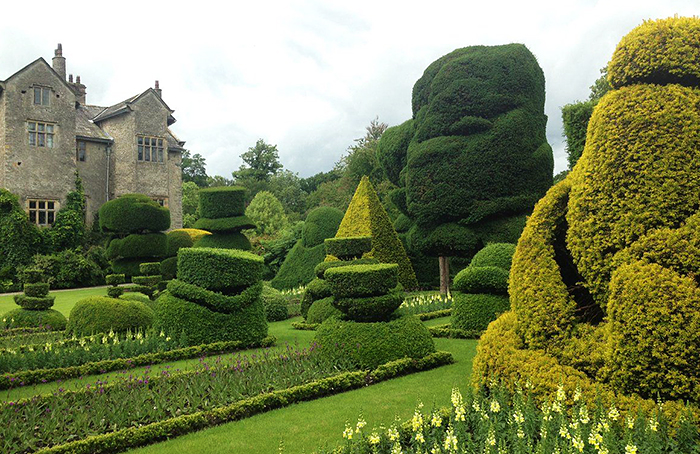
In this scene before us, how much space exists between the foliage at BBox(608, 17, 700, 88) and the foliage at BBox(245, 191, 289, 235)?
3839cm

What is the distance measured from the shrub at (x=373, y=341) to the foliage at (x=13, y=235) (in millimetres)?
23977

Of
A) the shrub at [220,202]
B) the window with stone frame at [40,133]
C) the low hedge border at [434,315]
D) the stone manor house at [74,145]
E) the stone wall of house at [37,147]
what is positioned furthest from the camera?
the window with stone frame at [40,133]

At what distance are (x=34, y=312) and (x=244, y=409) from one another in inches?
382

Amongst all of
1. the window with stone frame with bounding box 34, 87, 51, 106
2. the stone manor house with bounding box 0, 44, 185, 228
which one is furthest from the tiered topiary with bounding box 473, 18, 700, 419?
the window with stone frame with bounding box 34, 87, 51, 106

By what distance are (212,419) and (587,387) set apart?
4.61 m

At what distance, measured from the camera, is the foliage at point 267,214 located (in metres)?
43.5

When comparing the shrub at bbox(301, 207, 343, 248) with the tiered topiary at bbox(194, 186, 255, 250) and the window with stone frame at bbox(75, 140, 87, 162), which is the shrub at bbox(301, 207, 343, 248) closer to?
the tiered topiary at bbox(194, 186, 255, 250)

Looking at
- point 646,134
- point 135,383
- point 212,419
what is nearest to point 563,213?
point 646,134

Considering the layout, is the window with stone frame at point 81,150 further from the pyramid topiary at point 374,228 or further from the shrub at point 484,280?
the shrub at point 484,280

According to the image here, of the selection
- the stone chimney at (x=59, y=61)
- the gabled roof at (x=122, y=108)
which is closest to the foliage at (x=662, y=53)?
the gabled roof at (x=122, y=108)

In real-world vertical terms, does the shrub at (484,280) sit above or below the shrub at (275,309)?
above

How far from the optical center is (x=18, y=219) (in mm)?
26016

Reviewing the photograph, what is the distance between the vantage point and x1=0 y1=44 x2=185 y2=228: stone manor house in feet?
90.7

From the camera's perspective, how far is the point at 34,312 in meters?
13.1
